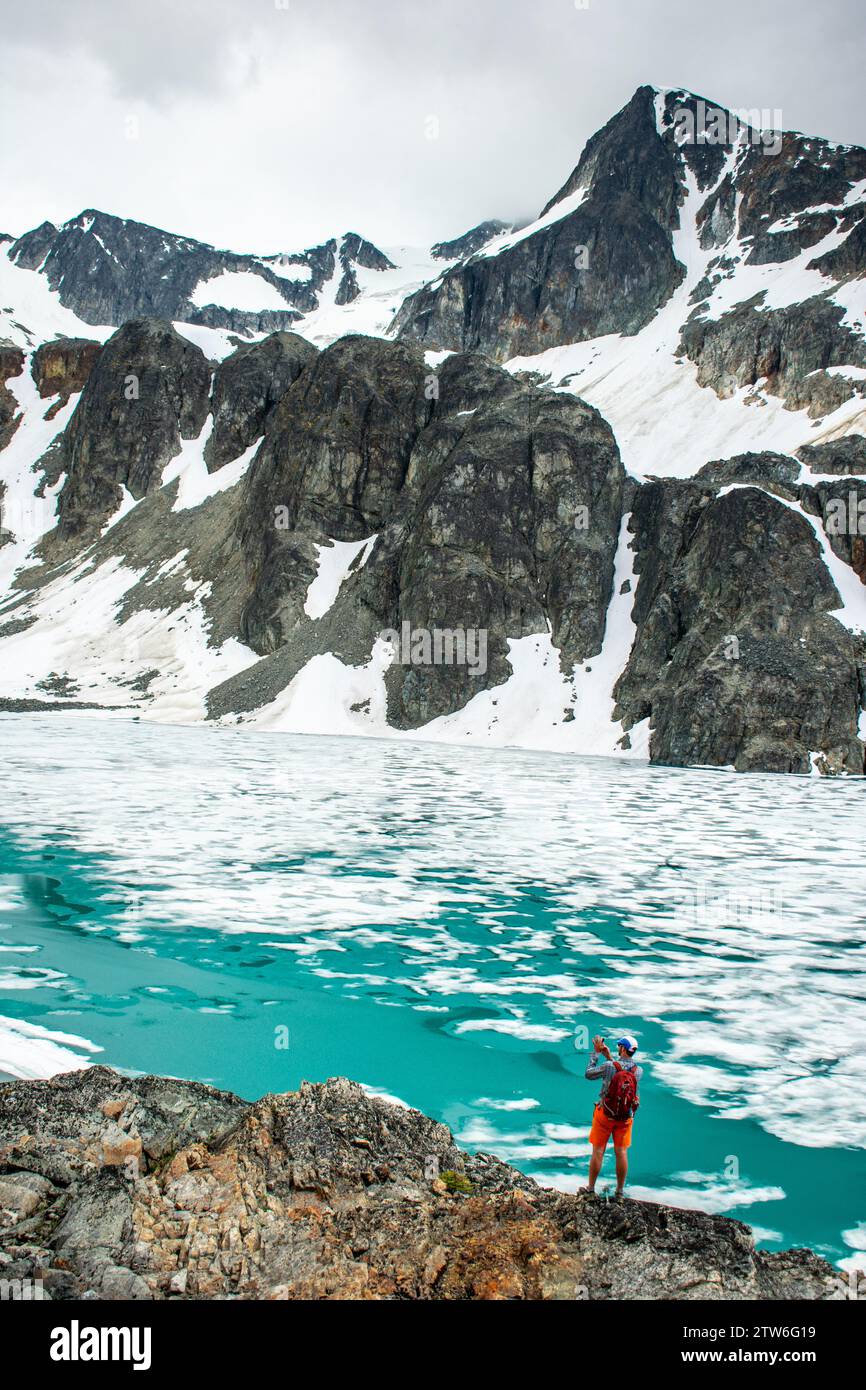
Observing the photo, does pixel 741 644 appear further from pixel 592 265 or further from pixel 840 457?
pixel 592 265

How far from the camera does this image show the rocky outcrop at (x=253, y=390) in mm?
93562

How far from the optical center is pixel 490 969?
11.9m

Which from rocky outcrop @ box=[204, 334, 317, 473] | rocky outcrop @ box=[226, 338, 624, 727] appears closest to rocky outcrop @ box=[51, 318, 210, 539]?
rocky outcrop @ box=[204, 334, 317, 473]

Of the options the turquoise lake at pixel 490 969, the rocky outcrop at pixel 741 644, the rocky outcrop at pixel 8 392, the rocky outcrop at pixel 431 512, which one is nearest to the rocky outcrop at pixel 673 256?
the rocky outcrop at pixel 431 512

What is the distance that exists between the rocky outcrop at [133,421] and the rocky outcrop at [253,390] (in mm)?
8684

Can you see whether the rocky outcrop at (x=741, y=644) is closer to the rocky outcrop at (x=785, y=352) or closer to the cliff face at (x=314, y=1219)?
the rocky outcrop at (x=785, y=352)

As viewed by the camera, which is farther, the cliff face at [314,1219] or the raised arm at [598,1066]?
the raised arm at [598,1066]

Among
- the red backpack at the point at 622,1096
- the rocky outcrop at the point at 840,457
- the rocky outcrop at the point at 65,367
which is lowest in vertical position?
the red backpack at the point at 622,1096

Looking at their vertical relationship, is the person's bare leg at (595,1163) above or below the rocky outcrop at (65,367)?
below

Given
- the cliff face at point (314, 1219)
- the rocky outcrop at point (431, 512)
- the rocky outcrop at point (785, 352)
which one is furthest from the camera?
the rocky outcrop at point (785, 352)

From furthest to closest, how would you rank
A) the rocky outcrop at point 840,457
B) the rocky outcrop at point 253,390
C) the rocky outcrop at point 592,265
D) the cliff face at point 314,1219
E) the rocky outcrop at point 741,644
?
the rocky outcrop at point 592,265, the rocky outcrop at point 253,390, the rocky outcrop at point 840,457, the rocky outcrop at point 741,644, the cliff face at point 314,1219

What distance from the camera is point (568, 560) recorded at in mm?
62094

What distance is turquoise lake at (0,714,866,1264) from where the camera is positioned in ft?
25.6
